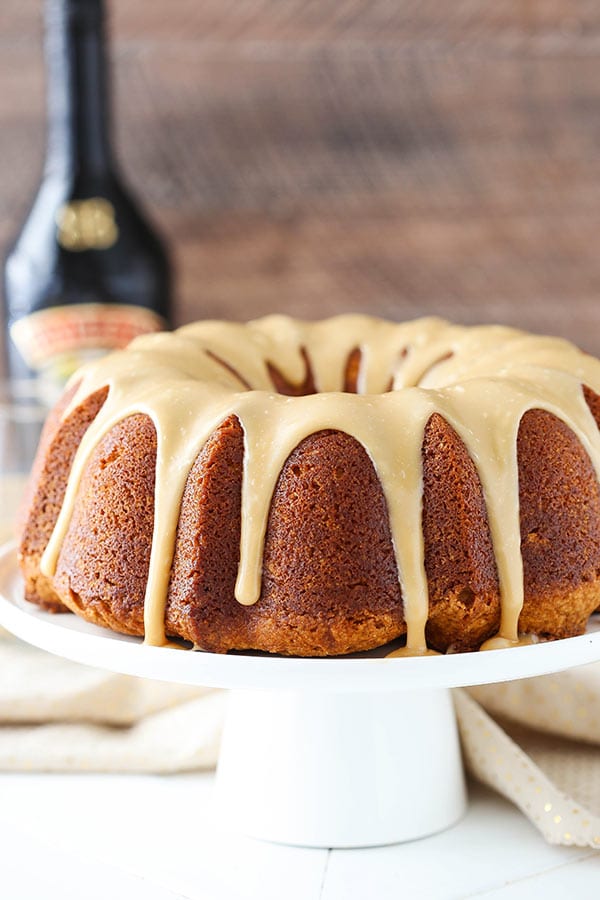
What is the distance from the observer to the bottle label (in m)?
1.53

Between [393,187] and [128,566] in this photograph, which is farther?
[393,187]

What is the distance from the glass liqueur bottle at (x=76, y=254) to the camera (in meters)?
1.53

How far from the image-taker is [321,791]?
0.93 metres

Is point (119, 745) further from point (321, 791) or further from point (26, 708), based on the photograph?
point (321, 791)

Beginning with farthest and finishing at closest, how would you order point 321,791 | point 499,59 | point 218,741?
point 499,59
point 218,741
point 321,791

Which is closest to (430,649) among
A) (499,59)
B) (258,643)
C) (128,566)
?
(258,643)

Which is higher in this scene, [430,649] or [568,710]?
[430,649]

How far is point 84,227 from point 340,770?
0.88m

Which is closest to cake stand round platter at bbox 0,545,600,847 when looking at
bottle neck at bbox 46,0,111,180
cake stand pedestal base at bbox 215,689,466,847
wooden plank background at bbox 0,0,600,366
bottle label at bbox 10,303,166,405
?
cake stand pedestal base at bbox 215,689,466,847

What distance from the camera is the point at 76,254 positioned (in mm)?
1541

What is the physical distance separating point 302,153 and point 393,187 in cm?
15

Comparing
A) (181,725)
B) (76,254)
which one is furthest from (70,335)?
(181,725)

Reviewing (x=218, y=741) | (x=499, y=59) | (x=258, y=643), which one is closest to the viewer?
(x=258, y=643)

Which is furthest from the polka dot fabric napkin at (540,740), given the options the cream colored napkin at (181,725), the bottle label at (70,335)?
the bottle label at (70,335)
